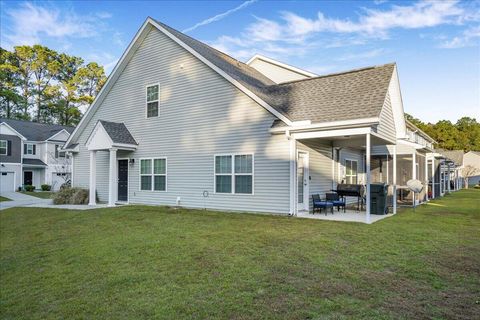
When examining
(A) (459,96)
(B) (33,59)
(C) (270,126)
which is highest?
(B) (33,59)

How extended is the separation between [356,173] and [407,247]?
33.0 ft

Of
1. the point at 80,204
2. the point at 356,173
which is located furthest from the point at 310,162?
the point at 80,204

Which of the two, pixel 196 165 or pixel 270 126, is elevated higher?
pixel 270 126

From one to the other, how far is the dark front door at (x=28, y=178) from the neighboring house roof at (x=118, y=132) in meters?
23.1

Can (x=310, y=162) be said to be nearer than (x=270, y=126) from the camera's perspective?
No

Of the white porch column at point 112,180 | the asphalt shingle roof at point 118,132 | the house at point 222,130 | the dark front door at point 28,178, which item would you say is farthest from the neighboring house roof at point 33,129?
the white porch column at point 112,180

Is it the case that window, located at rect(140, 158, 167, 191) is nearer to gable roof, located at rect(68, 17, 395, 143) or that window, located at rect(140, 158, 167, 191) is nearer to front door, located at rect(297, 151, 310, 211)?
gable roof, located at rect(68, 17, 395, 143)

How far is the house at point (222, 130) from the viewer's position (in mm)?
10742

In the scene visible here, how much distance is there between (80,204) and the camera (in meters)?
15.7

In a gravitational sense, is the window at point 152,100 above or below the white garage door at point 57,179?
above

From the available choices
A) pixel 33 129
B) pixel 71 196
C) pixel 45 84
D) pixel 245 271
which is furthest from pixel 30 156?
pixel 245 271

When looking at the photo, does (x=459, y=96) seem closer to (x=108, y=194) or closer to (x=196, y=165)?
(x=196, y=165)

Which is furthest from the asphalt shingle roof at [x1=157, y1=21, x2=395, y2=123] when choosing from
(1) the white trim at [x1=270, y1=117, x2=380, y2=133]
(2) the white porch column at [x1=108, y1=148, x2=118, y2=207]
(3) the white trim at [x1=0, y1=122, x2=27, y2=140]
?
(3) the white trim at [x1=0, y1=122, x2=27, y2=140]

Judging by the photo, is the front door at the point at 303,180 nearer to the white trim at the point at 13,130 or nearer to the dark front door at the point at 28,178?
the white trim at the point at 13,130
